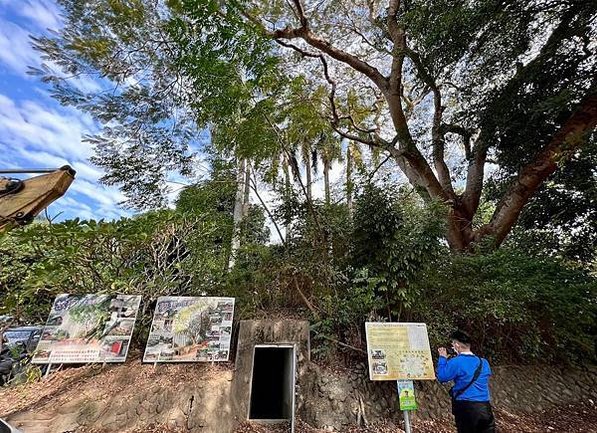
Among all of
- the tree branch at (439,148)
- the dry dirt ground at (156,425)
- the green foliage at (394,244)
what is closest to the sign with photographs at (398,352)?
the green foliage at (394,244)

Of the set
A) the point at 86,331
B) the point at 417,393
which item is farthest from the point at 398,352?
the point at 86,331

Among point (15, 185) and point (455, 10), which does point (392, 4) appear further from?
point (15, 185)

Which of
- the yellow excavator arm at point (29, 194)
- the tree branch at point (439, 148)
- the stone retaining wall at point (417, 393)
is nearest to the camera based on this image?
the yellow excavator arm at point (29, 194)

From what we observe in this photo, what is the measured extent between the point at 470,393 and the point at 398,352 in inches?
26.4

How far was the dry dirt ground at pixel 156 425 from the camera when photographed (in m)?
2.80

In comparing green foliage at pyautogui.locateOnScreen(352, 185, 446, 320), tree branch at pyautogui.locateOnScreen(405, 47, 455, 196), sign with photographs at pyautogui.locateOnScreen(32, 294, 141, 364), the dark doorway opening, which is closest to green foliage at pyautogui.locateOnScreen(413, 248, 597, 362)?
green foliage at pyautogui.locateOnScreen(352, 185, 446, 320)

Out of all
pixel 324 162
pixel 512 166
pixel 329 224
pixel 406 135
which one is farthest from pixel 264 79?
pixel 324 162

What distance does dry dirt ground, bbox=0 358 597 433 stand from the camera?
2.80 meters

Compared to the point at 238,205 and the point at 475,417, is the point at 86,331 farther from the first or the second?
the point at 475,417

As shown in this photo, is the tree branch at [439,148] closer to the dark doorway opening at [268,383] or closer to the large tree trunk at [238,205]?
the large tree trunk at [238,205]

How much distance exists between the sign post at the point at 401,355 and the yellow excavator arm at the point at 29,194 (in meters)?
2.82

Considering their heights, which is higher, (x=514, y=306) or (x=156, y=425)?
(x=514, y=306)

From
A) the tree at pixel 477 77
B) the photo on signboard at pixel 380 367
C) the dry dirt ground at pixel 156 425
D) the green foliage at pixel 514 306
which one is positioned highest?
the tree at pixel 477 77

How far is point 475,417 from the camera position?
7.24 feet
